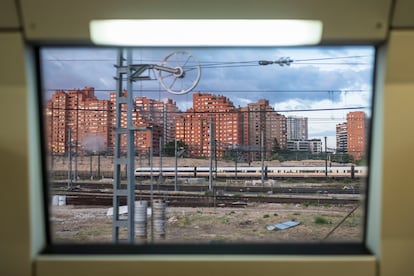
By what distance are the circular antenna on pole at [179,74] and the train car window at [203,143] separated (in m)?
0.01

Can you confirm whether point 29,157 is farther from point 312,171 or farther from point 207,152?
point 312,171

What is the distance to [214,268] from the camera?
1951mm

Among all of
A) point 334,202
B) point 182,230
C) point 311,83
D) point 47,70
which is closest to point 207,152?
point 182,230

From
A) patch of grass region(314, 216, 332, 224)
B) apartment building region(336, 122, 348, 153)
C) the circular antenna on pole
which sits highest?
the circular antenna on pole

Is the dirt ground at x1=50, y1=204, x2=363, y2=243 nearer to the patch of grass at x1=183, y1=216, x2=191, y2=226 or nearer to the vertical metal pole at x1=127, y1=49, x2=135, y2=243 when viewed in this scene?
the patch of grass at x1=183, y1=216, x2=191, y2=226

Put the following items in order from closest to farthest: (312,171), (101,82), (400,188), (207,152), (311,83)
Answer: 1. (400,188)
2. (101,82)
3. (311,83)
4. (207,152)
5. (312,171)

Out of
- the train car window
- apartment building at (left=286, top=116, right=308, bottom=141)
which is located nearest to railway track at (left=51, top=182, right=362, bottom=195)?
the train car window

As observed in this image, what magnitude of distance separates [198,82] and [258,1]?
1.90m

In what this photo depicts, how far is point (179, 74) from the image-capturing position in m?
3.32

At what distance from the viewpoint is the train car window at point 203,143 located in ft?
9.66

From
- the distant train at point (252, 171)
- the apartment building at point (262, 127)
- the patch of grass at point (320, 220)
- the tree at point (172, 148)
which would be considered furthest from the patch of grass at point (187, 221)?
the patch of grass at point (320, 220)

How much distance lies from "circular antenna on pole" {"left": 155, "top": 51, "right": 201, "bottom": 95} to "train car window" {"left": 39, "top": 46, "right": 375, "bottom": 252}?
0.01 m

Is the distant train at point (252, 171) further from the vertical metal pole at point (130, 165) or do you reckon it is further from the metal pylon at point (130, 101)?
the metal pylon at point (130, 101)

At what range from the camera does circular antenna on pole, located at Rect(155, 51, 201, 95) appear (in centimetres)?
283
